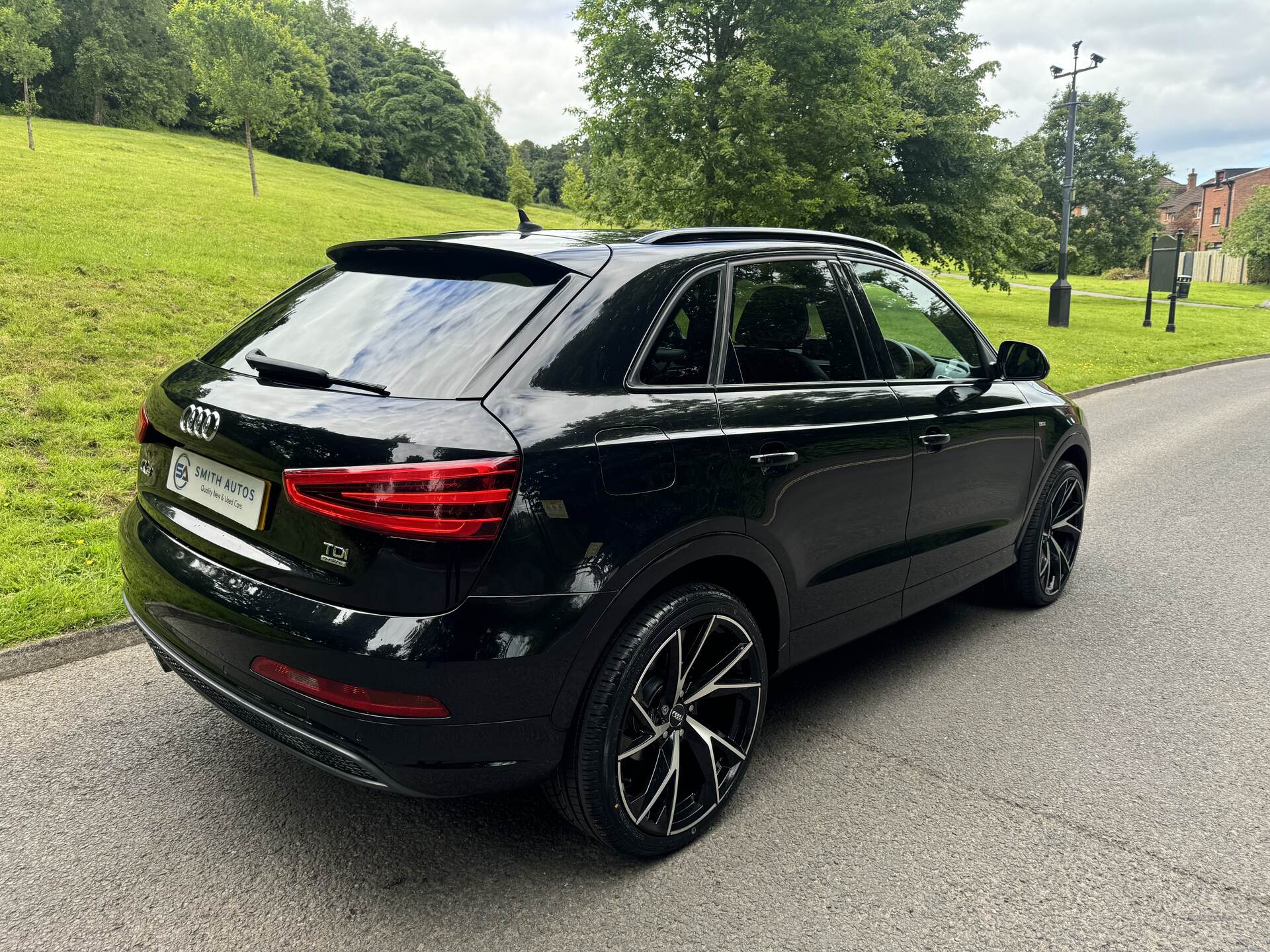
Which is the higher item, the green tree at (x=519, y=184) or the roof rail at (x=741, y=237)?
the green tree at (x=519, y=184)

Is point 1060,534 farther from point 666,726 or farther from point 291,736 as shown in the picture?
point 291,736

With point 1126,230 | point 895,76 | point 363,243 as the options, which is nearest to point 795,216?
point 895,76

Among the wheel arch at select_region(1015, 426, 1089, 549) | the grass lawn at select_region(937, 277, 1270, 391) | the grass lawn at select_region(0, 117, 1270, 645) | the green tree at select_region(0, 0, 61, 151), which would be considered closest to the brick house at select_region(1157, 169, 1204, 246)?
the grass lawn at select_region(937, 277, 1270, 391)

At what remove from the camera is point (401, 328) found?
8.34ft

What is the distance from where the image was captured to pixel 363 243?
2.91m

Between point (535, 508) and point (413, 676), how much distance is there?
18.9 inches


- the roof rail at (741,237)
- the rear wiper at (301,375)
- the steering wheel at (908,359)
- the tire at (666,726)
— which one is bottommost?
the tire at (666,726)

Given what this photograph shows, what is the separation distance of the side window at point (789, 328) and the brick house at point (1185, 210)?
3785 inches

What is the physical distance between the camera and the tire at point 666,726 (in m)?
2.38

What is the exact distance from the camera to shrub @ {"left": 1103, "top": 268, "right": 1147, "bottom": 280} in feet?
195

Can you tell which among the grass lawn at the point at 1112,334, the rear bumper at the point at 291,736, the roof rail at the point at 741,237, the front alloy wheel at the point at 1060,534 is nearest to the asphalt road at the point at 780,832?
the rear bumper at the point at 291,736

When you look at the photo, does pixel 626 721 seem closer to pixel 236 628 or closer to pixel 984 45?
pixel 236 628

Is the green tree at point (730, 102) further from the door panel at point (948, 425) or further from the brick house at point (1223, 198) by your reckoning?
the brick house at point (1223, 198)

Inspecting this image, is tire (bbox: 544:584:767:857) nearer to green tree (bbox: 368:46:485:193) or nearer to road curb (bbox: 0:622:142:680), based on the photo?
road curb (bbox: 0:622:142:680)
